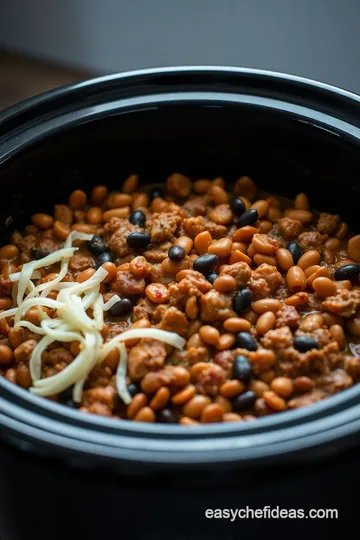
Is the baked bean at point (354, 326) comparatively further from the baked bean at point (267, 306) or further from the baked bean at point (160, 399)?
the baked bean at point (160, 399)

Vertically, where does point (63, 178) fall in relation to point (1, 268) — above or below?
above

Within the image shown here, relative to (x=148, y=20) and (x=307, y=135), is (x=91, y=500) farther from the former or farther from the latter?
(x=148, y=20)

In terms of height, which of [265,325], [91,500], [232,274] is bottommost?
[91,500]

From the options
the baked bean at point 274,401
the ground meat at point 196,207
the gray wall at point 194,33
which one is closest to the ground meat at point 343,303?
the baked bean at point 274,401

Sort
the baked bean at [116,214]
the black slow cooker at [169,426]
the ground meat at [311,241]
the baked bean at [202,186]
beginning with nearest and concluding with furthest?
the black slow cooker at [169,426] → the ground meat at [311,241] → the baked bean at [116,214] → the baked bean at [202,186]

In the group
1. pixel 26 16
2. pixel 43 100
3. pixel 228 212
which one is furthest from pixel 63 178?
pixel 26 16

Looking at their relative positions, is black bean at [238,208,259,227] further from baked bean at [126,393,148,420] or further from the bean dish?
baked bean at [126,393,148,420]

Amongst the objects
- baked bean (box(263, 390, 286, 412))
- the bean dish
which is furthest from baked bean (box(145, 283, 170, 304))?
baked bean (box(263, 390, 286, 412))
